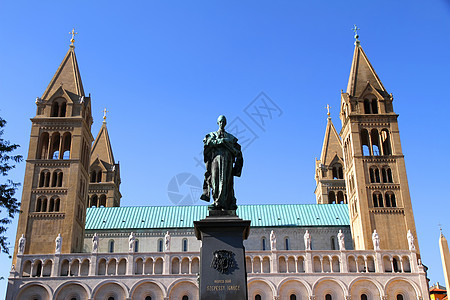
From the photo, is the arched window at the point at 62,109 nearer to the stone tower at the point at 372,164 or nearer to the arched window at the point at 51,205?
the arched window at the point at 51,205

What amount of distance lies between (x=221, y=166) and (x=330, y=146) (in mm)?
74266

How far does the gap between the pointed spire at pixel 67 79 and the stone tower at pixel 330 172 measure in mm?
39929

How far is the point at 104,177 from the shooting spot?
84812 mm

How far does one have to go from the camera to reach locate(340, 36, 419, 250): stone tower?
61469 mm

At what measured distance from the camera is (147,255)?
5950 cm

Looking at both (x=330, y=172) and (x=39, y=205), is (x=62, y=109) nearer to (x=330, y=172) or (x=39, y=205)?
(x=39, y=205)

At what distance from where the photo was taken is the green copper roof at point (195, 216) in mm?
70938

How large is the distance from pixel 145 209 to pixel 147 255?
52.3ft

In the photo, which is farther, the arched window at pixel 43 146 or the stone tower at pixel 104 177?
the stone tower at pixel 104 177

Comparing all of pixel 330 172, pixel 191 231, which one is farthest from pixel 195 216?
pixel 330 172

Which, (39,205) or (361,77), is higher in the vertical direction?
(361,77)

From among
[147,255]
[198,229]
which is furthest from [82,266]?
[198,229]

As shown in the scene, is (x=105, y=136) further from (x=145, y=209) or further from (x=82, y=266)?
(x=82, y=266)

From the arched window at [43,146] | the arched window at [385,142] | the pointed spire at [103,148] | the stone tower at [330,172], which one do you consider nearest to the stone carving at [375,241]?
the arched window at [385,142]
